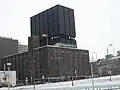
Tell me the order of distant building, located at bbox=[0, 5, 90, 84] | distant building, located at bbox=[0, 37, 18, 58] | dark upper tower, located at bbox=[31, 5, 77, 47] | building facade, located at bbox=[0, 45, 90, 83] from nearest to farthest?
1. building facade, located at bbox=[0, 45, 90, 83]
2. distant building, located at bbox=[0, 5, 90, 84]
3. dark upper tower, located at bbox=[31, 5, 77, 47]
4. distant building, located at bbox=[0, 37, 18, 58]

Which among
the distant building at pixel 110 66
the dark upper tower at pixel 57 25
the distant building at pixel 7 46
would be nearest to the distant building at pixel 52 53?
the dark upper tower at pixel 57 25

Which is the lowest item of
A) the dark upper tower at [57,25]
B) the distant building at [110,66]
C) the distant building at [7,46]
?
the distant building at [110,66]

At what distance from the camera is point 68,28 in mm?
121688

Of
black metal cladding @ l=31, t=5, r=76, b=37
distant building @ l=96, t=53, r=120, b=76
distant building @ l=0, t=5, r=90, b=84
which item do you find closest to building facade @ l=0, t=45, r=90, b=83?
distant building @ l=0, t=5, r=90, b=84

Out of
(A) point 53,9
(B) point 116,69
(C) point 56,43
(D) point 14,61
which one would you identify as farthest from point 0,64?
(B) point 116,69

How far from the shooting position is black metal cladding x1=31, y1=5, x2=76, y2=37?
11694 centimetres

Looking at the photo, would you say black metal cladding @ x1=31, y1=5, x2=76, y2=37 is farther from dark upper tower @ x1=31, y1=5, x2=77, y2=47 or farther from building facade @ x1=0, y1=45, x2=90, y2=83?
building facade @ x1=0, y1=45, x2=90, y2=83

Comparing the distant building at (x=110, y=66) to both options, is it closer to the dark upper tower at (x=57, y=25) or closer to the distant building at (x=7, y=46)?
the dark upper tower at (x=57, y=25)

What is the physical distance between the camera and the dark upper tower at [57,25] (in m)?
117

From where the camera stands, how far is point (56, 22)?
117625 mm

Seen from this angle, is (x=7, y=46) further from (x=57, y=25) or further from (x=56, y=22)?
(x=57, y=25)

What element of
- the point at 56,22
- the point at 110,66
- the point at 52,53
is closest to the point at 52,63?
the point at 52,53

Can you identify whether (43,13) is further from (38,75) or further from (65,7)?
(38,75)

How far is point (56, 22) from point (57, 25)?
1.69m
